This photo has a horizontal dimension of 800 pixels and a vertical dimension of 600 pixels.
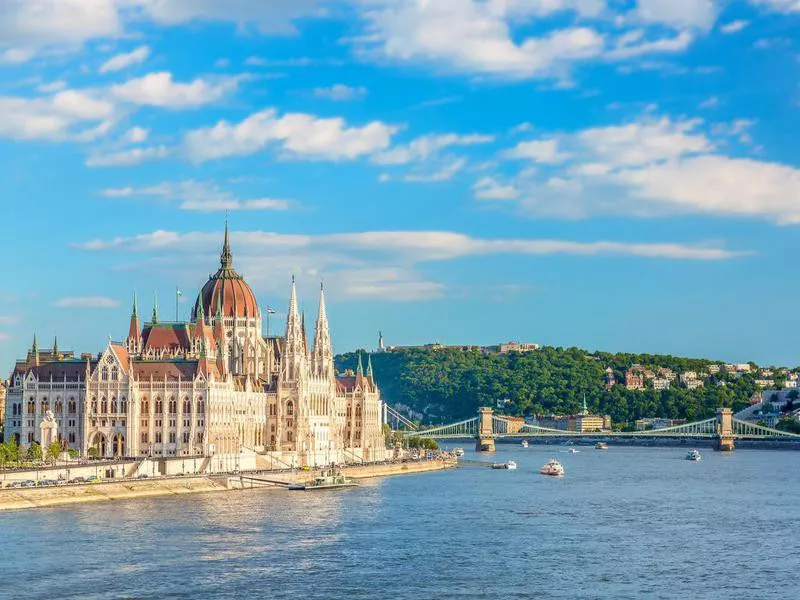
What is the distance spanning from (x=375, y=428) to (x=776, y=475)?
4461cm

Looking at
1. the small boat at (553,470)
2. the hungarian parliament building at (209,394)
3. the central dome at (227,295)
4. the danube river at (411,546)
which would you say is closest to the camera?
the danube river at (411,546)

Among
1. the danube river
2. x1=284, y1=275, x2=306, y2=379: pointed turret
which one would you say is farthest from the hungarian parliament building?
the danube river

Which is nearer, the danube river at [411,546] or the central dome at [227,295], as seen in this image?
the danube river at [411,546]

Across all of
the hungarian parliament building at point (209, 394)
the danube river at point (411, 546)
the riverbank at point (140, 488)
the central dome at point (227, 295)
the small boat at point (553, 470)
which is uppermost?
the central dome at point (227, 295)

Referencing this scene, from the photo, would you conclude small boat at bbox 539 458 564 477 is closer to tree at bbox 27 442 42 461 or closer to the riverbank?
the riverbank

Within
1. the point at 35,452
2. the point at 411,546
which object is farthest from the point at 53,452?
the point at 411,546

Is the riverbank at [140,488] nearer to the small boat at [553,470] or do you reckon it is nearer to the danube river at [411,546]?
the danube river at [411,546]

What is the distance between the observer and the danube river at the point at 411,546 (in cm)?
7244

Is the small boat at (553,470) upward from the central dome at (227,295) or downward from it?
downward

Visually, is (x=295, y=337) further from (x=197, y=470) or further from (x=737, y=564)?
(x=737, y=564)

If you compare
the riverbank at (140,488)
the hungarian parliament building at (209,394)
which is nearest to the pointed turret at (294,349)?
the hungarian parliament building at (209,394)

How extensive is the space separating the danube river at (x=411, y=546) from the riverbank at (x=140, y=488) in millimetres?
2276

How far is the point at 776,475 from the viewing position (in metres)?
158

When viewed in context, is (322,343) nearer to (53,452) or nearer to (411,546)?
(53,452)
